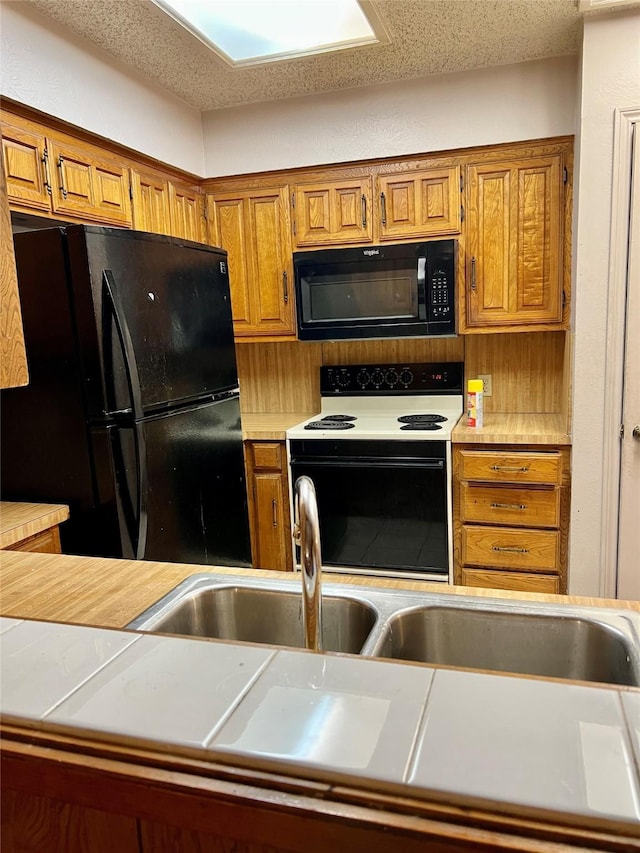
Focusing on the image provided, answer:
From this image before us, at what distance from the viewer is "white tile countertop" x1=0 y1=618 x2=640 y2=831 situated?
538 millimetres

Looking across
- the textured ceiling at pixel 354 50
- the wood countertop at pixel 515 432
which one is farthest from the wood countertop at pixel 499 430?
the textured ceiling at pixel 354 50

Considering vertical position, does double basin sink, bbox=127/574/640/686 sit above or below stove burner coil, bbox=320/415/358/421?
below

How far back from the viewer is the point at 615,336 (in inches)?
91.9

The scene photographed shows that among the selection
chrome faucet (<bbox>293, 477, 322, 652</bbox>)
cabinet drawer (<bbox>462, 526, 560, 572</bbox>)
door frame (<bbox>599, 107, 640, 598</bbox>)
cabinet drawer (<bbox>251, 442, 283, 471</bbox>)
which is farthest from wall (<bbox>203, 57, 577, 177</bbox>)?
chrome faucet (<bbox>293, 477, 322, 652</bbox>)

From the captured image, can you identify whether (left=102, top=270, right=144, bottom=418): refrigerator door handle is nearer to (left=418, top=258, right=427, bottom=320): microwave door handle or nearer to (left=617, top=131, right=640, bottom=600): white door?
(left=418, top=258, right=427, bottom=320): microwave door handle

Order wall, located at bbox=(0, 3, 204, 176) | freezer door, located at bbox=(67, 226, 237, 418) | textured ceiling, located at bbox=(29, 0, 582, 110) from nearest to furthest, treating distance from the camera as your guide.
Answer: freezer door, located at bbox=(67, 226, 237, 418) < wall, located at bbox=(0, 3, 204, 176) < textured ceiling, located at bbox=(29, 0, 582, 110)

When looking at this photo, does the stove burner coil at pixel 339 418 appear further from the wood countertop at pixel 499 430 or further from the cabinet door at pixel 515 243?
the cabinet door at pixel 515 243

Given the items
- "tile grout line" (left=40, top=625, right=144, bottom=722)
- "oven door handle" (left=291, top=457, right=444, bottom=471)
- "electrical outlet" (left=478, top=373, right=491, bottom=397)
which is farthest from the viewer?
"electrical outlet" (left=478, top=373, right=491, bottom=397)

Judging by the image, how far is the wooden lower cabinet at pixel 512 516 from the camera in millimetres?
2639

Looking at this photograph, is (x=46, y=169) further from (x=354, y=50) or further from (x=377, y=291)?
(x=377, y=291)

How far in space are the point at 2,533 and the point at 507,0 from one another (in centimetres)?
239

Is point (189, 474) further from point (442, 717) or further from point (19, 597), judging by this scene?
point (442, 717)

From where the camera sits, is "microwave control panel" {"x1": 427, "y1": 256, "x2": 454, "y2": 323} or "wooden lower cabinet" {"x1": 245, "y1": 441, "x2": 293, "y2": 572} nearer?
"microwave control panel" {"x1": 427, "y1": 256, "x2": 454, "y2": 323}

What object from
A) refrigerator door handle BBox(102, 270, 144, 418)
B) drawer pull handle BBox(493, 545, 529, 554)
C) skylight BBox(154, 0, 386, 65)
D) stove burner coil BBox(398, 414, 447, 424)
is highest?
skylight BBox(154, 0, 386, 65)
